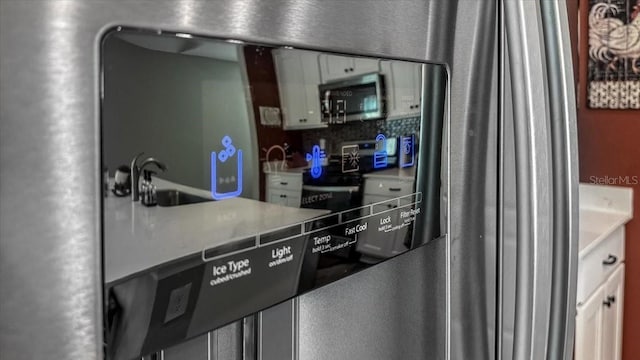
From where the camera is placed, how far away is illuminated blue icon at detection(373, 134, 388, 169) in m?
0.67

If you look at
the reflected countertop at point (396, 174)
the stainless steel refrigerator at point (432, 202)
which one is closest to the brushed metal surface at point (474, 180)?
the stainless steel refrigerator at point (432, 202)

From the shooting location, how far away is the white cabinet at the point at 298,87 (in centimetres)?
55

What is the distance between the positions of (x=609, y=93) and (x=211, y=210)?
2.09 metres

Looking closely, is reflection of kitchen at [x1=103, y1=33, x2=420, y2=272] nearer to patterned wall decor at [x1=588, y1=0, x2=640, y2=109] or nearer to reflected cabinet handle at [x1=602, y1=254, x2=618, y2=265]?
reflected cabinet handle at [x1=602, y1=254, x2=618, y2=265]

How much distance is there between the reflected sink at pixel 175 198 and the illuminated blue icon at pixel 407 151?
0.30m

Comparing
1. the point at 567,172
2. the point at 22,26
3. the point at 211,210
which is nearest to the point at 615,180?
the point at 567,172

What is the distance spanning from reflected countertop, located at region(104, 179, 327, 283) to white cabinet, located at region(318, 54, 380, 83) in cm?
15

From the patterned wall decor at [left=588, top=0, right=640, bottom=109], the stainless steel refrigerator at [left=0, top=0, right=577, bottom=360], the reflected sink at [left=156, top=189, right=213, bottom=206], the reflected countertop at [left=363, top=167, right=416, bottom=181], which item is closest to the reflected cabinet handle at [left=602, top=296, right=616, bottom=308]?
the patterned wall decor at [left=588, top=0, right=640, bottom=109]

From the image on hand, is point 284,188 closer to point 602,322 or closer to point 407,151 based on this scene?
point 407,151

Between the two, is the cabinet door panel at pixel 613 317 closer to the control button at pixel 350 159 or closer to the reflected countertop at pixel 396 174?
the reflected countertop at pixel 396 174

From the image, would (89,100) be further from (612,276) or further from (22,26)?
(612,276)

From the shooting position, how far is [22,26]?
386mm

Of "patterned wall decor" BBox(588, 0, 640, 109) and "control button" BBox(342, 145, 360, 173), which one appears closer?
"control button" BBox(342, 145, 360, 173)

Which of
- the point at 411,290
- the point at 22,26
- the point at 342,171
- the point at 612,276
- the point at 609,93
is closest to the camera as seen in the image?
the point at 22,26
